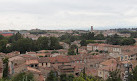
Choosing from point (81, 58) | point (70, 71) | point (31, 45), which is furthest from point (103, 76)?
point (31, 45)

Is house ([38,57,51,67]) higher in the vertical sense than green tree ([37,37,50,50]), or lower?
lower

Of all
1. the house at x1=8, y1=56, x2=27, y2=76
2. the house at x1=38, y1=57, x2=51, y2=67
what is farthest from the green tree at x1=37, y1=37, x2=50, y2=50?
the house at x1=8, y1=56, x2=27, y2=76

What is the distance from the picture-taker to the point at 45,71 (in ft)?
63.0

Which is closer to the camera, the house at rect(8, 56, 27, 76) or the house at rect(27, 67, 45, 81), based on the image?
the house at rect(27, 67, 45, 81)

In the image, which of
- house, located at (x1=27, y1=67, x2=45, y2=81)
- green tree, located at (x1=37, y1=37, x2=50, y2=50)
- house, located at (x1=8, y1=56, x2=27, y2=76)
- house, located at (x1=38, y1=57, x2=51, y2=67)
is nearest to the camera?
house, located at (x1=27, y1=67, x2=45, y2=81)

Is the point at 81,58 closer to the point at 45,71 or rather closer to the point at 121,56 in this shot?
the point at 121,56

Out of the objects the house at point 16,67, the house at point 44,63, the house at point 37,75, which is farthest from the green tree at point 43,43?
the house at point 37,75

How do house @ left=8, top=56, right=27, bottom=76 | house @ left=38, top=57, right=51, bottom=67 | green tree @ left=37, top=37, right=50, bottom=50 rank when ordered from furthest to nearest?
green tree @ left=37, top=37, right=50, bottom=50 < house @ left=38, top=57, right=51, bottom=67 < house @ left=8, top=56, right=27, bottom=76

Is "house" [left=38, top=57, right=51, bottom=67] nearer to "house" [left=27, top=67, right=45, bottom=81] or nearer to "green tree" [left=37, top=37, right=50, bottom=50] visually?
"house" [left=27, top=67, right=45, bottom=81]

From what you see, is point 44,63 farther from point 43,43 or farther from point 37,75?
point 43,43

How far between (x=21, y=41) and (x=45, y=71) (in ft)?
68.9

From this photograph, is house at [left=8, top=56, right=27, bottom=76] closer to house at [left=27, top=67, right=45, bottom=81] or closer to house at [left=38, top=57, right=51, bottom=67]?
house at [left=27, top=67, right=45, bottom=81]

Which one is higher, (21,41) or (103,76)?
(21,41)

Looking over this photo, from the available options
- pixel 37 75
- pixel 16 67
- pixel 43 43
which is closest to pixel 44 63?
pixel 16 67
